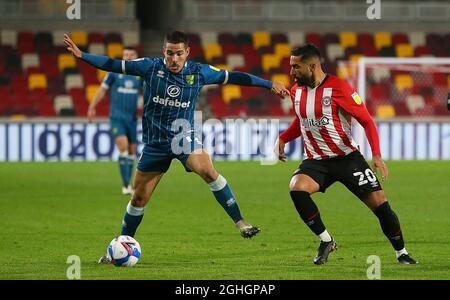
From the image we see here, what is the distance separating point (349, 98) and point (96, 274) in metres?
2.41

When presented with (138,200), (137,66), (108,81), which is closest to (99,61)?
(137,66)

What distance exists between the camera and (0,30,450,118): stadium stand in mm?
28656

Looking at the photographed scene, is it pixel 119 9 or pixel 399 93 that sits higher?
pixel 119 9

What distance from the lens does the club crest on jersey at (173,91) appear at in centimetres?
901

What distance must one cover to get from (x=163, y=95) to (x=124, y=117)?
6.75 metres

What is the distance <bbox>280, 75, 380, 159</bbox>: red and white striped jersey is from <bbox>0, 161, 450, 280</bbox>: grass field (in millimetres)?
947

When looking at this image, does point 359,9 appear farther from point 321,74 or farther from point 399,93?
point 321,74

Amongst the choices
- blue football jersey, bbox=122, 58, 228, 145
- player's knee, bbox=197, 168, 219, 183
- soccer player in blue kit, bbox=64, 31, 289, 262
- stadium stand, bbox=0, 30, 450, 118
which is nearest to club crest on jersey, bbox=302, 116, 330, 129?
soccer player in blue kit, bbox=64, 31, 289, 262

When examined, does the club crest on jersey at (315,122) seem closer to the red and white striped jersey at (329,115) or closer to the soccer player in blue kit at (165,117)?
the red and white striped jersey at (329,115)

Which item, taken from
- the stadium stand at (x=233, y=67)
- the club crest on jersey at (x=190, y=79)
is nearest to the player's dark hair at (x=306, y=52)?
the club crest on jersey at (x=190, y=79)

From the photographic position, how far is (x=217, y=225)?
12039mm
